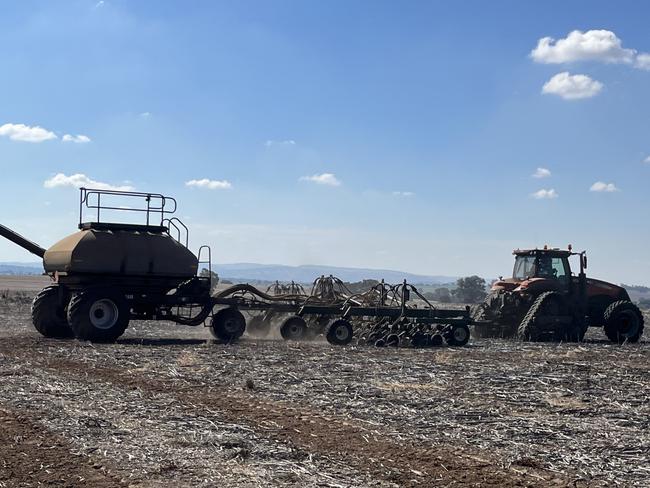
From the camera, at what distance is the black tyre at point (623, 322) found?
24125 millimetres

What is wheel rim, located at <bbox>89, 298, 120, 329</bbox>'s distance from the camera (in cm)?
1947

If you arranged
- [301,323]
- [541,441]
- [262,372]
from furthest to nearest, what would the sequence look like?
[301,323], [262,372], [541,441]

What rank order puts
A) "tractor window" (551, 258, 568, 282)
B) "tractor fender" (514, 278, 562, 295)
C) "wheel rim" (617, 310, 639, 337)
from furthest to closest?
"wheel rim" (617, 310, 639, 337), "tractor window" (551, 258, 568, 282), "tractor fender" (514, 278, 562, 295)

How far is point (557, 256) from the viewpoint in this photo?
2419 cm

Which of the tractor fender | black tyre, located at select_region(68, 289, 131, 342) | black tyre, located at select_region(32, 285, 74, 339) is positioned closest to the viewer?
black tyre, located at select_region(68, 289, 131, 342)

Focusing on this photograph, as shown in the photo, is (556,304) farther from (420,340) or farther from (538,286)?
(420,340)

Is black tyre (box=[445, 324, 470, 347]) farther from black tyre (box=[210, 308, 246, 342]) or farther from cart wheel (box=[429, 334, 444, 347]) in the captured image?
black tyre (box=[210, 308, 246, 342])

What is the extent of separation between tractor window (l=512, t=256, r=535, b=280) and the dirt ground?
7.46m

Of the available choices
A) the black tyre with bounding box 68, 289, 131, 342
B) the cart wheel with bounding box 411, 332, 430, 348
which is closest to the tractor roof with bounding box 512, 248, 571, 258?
the cart wheel with bounding box 411, 332, 430, 348

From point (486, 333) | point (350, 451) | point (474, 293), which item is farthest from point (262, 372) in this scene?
point (474, 293)

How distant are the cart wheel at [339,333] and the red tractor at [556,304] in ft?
15.0

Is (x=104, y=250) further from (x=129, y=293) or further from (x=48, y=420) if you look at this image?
(x=48, y=420)

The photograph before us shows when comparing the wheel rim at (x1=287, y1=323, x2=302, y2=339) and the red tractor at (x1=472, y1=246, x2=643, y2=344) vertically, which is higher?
the red tractor at (x1=472, y1=246, x2=643, y2=344)

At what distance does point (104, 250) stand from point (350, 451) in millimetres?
13217
